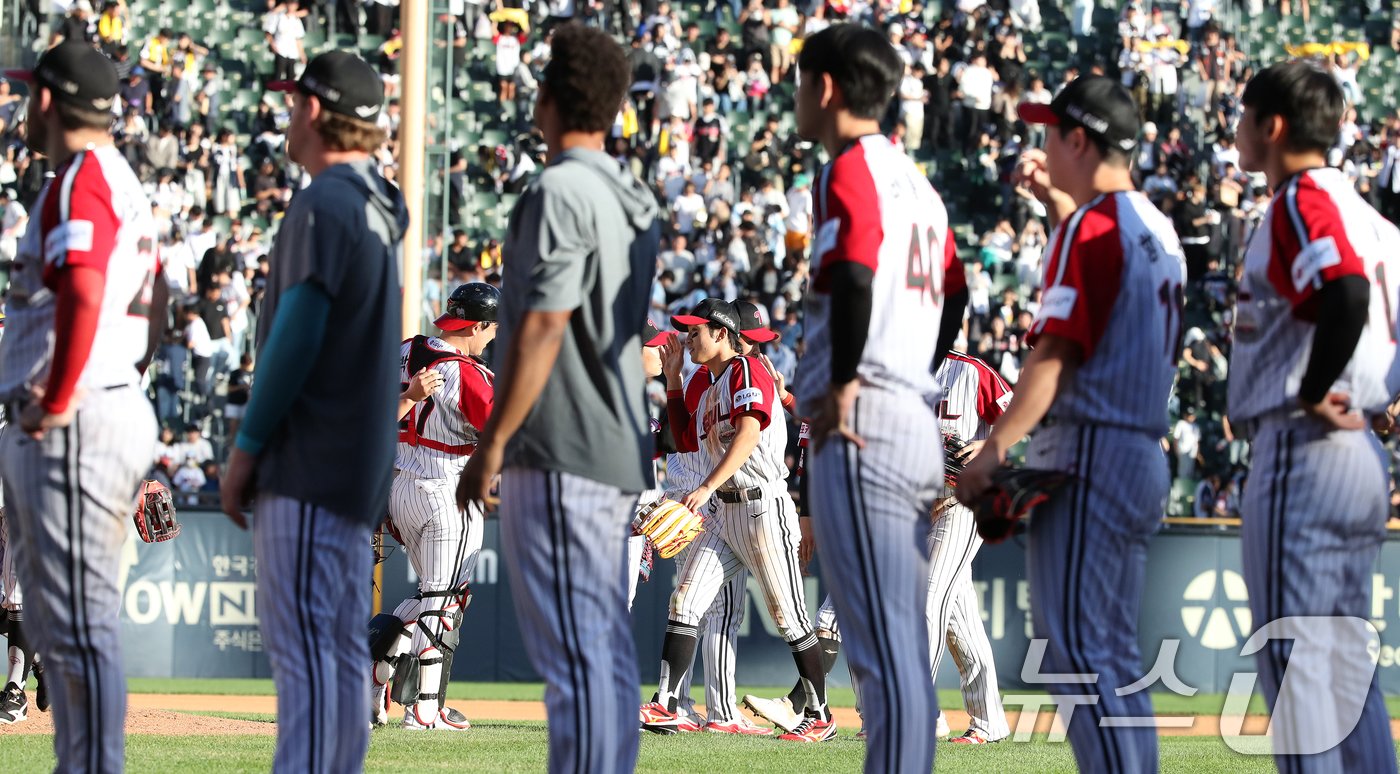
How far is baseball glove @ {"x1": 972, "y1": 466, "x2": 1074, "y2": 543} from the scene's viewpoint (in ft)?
14.9

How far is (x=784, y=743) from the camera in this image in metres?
8.98

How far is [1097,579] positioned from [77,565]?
2.60m

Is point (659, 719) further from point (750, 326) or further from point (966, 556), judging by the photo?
point (750, 326)

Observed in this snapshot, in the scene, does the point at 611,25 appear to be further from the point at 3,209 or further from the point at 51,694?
the point at 51,694

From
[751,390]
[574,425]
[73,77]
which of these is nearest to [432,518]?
[751,390]

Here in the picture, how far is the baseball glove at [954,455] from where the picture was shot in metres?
8.64

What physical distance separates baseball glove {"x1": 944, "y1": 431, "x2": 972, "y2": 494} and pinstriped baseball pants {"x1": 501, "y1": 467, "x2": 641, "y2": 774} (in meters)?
4.36

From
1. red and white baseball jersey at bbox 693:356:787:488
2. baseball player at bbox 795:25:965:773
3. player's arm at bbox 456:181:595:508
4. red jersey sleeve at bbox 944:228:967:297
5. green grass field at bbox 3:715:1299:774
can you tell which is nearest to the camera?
player's arm at bbox 456:181:595:508

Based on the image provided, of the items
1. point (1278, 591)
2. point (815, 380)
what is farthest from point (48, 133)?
point (1278, 591)

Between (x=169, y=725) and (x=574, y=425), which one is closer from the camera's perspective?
(x=574, y=425)

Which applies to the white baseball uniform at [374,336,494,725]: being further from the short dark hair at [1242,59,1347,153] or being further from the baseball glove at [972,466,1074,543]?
the short dark hair at [1242,59,1347,153]

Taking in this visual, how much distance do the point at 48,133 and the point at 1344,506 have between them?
3591mm

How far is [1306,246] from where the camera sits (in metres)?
4.59

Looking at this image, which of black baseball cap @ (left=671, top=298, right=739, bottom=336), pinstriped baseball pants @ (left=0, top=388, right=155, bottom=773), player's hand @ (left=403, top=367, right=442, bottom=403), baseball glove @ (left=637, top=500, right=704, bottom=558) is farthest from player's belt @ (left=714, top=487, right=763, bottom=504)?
pinstriped baseball pants @ (left=0, top=388, right=155, bottom=773)
